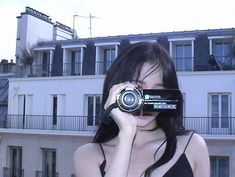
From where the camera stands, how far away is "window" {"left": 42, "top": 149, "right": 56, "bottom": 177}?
20.3 metres

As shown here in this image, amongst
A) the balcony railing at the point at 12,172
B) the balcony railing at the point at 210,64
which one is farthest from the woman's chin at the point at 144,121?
the balcony railing at the point at 12,172

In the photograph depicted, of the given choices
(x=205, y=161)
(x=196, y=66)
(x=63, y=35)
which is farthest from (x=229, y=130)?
(x=205, y=161)

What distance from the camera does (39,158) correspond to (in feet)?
67.2

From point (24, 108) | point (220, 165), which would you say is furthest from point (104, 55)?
point (220, 165)

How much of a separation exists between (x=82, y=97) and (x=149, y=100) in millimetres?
18503

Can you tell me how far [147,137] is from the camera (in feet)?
6.28

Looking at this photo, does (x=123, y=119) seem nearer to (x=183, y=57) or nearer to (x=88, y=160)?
(x=88, y=160)

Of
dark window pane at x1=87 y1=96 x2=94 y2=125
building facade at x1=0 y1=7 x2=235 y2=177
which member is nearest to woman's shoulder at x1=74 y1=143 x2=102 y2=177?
building facade at x1=0 y1=7 x2=235 y2=177

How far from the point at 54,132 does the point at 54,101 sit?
68.3 inches

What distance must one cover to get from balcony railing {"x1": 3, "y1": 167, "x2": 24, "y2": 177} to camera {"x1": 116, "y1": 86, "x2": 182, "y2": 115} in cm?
1968

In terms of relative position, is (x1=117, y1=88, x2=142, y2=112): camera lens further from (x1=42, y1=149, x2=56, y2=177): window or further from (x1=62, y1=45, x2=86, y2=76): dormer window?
(x1=62, y1=45, x2=86, y2=76): dormer window

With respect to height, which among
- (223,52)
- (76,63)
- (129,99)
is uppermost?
(223,52)

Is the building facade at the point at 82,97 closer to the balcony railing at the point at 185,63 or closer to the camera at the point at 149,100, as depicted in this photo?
the balcony railing at the point at 185,63

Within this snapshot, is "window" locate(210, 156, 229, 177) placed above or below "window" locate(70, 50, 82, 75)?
below
